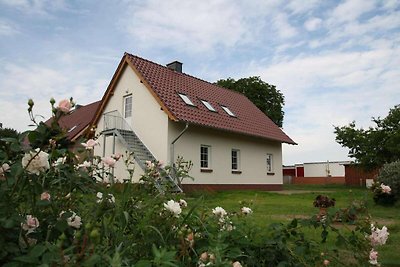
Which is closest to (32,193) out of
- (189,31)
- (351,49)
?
(189,31)

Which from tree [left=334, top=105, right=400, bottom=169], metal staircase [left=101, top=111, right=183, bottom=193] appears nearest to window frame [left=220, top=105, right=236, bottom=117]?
metal staircase [left=101, top=111, right=183, bottom=193]

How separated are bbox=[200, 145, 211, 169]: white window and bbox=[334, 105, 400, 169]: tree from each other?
1105cm

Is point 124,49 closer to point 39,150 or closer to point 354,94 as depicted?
point 354,94

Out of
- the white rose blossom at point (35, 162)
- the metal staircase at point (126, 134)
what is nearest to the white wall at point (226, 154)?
the metal staircase at point (126, 134)

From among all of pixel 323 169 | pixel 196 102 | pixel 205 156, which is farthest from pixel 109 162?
pixel 323 169

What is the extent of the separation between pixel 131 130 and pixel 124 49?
3621 mm

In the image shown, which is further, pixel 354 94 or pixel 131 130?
pixel 131 130

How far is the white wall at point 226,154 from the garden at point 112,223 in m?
10.0

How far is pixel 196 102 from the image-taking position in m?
15.9

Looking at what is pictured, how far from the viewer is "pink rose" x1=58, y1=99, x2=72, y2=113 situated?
1.44 meters

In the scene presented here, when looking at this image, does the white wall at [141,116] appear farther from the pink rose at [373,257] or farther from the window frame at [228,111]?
the pink rose at [373,257]

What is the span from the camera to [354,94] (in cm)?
1427

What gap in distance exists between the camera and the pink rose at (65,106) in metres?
1.44

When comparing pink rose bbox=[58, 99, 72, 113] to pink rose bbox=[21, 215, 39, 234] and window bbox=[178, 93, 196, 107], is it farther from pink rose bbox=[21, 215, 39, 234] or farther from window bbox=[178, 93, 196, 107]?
window bbox=[178, 93, 196, 107]
